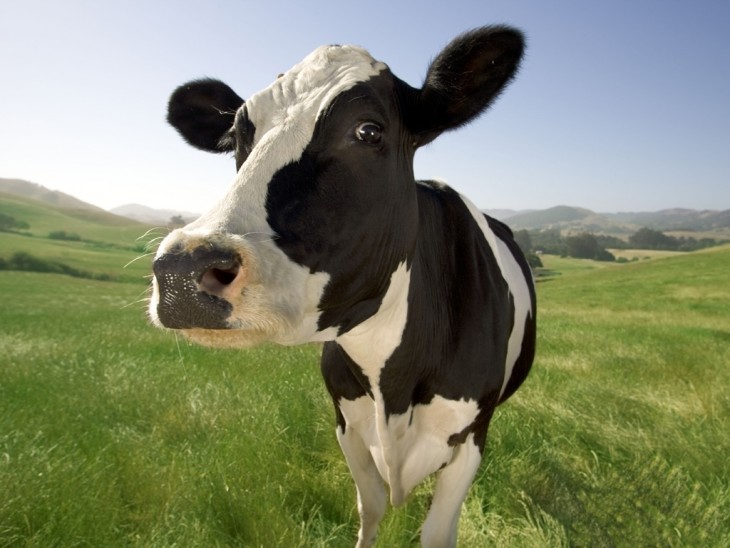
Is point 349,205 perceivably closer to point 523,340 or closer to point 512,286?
point 512,286

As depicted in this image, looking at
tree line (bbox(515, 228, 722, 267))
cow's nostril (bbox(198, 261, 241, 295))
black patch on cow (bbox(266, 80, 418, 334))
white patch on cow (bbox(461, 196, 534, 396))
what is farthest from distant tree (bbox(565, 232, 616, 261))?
cow's nostril (bbox(198, 261, 241, 295))

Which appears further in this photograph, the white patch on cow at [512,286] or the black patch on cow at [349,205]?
the white patch on cow at [512,286]

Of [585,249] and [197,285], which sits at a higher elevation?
[197,285]

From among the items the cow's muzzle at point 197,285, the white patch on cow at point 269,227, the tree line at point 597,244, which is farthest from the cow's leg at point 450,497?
the tree line at point 597,244

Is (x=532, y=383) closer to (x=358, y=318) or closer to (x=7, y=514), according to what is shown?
(x=358, y=318)

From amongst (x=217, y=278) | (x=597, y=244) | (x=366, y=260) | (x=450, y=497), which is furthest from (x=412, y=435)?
(x=597, y=244)

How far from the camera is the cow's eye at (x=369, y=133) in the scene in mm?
2166

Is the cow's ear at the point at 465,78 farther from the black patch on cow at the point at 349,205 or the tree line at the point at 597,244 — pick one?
the tree line at the point at 597,244

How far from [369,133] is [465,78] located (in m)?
0.61

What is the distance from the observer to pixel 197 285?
161 cm

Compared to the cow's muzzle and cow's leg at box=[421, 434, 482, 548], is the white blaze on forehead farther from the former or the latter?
cow's leg at box=[421, 434, 482, 548]

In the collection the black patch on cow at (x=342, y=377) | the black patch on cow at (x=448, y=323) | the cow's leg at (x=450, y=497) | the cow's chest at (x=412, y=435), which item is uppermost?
the black patch on cow at (x=448, y=323)

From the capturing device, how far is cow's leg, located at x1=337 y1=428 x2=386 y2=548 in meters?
3.37

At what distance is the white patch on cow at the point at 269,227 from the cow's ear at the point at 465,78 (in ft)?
1.01
